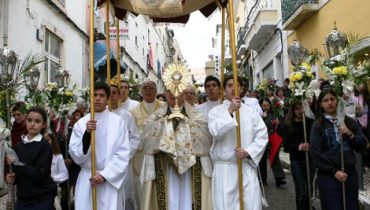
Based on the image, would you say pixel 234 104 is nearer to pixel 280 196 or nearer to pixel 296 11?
pixel 280 196

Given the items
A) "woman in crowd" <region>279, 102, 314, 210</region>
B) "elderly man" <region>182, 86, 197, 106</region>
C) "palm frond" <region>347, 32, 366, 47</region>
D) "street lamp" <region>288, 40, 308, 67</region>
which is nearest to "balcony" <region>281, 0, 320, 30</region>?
"palm frond" <region>347, 32, 366, 47</region>

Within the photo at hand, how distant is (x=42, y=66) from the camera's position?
1228 centimetres

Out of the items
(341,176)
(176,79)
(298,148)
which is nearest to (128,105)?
(176,79)

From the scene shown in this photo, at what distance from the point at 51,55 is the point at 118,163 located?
9999 millimetres

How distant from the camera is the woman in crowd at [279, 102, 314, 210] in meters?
5.81

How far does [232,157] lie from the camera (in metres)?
4.65

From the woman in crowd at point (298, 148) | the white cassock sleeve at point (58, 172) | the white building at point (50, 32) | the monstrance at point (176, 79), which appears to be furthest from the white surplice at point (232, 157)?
the white building at point (50, 32)

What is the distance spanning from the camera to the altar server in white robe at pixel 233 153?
4.56 meters

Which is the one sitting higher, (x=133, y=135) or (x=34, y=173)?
(x=133, y=135)

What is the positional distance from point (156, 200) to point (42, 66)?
28.0 feet

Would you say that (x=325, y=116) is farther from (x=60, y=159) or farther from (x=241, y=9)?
(x=241, y=9)

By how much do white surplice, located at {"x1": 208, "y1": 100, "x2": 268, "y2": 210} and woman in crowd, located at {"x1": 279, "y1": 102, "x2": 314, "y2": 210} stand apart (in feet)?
4.03

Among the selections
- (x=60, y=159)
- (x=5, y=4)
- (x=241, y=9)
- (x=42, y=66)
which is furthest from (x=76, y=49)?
(x=241, y=9)

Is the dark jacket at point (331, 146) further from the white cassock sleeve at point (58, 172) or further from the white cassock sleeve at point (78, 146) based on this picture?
the white cassock sleeve at point (58, 172)
